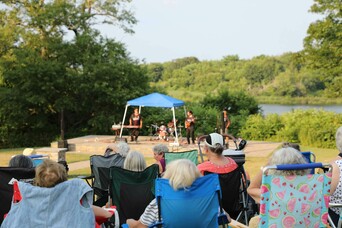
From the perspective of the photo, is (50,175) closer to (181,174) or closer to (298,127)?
(181,174)

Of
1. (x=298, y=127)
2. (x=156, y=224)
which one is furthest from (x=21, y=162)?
(x=298, y=127)

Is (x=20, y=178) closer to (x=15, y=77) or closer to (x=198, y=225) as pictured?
(x=198, y=225)

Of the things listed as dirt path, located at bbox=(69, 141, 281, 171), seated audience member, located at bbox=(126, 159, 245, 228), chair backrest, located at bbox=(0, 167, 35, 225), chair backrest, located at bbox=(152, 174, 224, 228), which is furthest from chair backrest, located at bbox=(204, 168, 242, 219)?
dirt path, located at bbox=(69, 141, 281, 171)

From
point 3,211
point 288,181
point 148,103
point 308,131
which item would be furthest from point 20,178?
point 308,131

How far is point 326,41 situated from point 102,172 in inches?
852

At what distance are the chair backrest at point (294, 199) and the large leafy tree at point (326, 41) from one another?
2213 centimetres

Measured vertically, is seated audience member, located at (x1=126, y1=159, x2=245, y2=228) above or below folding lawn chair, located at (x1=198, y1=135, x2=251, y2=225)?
above

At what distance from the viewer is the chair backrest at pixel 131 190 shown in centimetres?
Answer: 502

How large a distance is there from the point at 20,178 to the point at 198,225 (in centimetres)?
170

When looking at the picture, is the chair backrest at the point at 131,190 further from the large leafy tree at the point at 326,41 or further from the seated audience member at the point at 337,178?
the large leafy tree at the point at 326,41

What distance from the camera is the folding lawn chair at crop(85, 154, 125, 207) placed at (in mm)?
5382

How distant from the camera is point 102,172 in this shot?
601 cm

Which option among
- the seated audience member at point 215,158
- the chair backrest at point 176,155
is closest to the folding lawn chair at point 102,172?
the chair backrest at point 176,155

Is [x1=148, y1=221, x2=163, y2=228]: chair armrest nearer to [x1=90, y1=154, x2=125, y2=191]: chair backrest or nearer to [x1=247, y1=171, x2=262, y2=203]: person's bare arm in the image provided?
[x1=247, y1=171, x2=262, y2=203]: person's bare arm
